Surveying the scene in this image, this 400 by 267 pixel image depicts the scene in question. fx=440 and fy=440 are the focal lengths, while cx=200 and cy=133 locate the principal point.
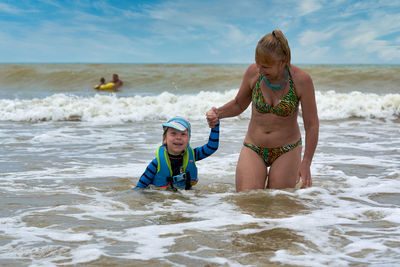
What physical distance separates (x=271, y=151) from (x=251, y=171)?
274 mm

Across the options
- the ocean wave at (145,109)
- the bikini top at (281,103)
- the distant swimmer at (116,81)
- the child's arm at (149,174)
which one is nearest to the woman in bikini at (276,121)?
the bikini top at (281,103)

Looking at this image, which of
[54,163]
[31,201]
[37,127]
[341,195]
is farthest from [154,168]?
[37,127]

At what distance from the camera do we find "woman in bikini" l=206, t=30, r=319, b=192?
3928 mm

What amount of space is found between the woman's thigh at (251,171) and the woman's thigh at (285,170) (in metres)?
0.10

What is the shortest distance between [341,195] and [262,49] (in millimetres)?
1894

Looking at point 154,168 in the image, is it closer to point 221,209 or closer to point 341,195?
point 221,209

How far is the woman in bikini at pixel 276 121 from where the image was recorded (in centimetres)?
393

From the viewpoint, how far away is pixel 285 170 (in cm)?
424

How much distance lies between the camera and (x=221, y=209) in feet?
13.1

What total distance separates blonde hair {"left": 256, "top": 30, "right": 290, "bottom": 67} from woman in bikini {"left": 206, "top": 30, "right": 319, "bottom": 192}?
0.04 feet

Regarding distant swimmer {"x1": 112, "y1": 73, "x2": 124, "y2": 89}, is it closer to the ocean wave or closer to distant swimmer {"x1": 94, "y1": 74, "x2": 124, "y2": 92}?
distant swimmer {"x1": 94, "y1": 74, "x2": 124, "y2": 92}

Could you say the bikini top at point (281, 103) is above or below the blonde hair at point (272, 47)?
below

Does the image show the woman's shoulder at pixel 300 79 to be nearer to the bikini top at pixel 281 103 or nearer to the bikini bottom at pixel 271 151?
the bikini top at pixel 281 103

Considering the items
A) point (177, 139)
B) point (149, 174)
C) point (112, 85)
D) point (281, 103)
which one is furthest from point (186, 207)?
point (112, 85)
